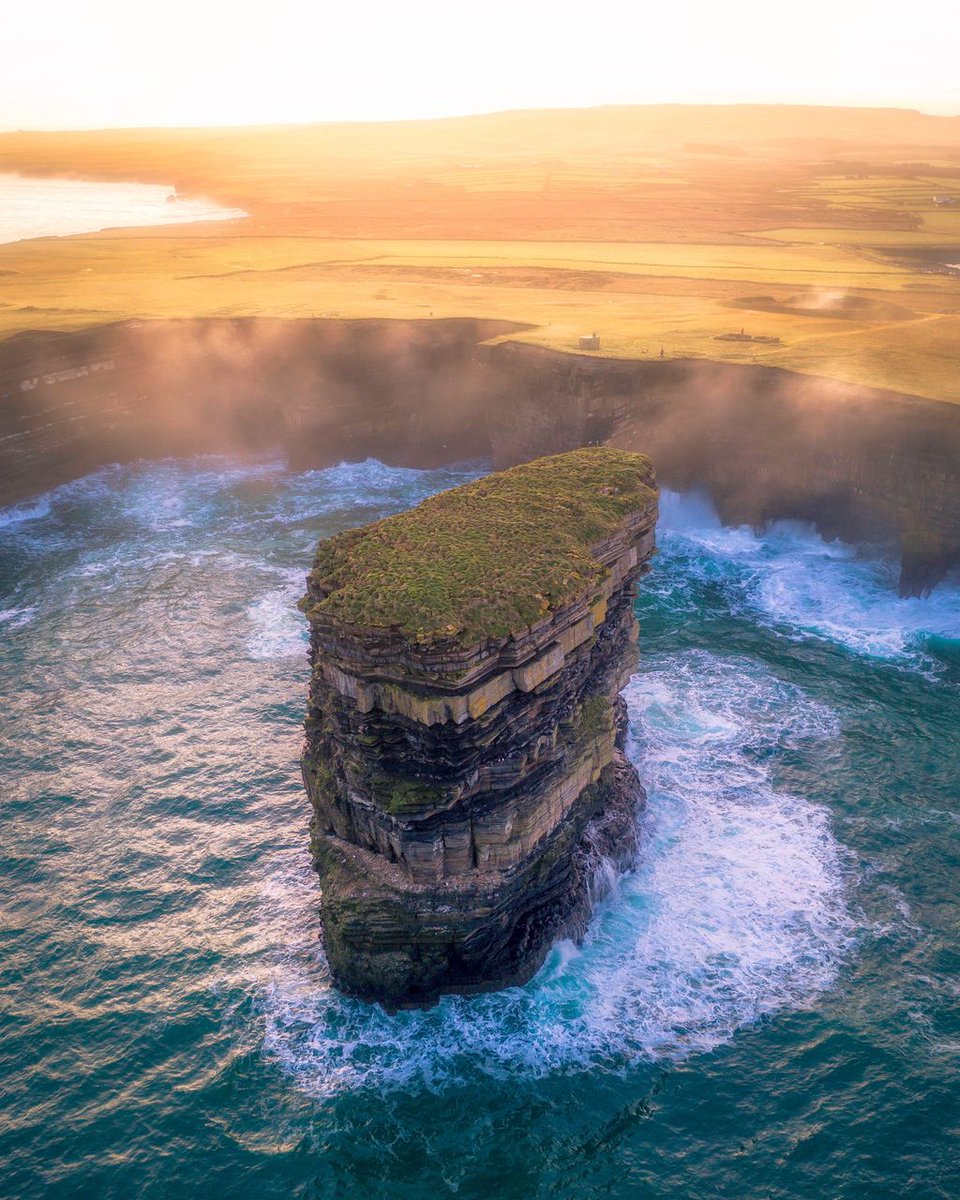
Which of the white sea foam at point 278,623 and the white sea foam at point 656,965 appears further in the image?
the white sea foam at point 278,623

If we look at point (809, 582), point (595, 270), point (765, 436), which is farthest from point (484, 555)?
point (595, 270)

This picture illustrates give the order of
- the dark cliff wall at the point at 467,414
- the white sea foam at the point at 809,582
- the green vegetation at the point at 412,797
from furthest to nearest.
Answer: the dark cliff wall at the point at 467,414 → the white sea foam at the point at 809,582 → the green vegetation at the point at 412,797

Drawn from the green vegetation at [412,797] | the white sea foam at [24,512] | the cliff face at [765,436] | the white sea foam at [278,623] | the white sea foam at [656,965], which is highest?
the cliff face at [765,436]

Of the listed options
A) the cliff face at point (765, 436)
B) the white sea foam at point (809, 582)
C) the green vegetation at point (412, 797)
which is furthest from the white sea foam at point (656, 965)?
the cliff face at point (765, 436)

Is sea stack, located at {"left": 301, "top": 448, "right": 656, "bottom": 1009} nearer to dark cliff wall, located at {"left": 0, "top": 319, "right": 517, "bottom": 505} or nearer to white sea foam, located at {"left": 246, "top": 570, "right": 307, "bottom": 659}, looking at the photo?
white sea foam, located at {"left": 246, "top": 570, "right": 307, "bottom": 659}

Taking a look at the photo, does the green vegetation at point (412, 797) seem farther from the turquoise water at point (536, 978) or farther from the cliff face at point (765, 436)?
the cliff face at point (765, 436)

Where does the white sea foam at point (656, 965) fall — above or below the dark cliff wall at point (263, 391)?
below
